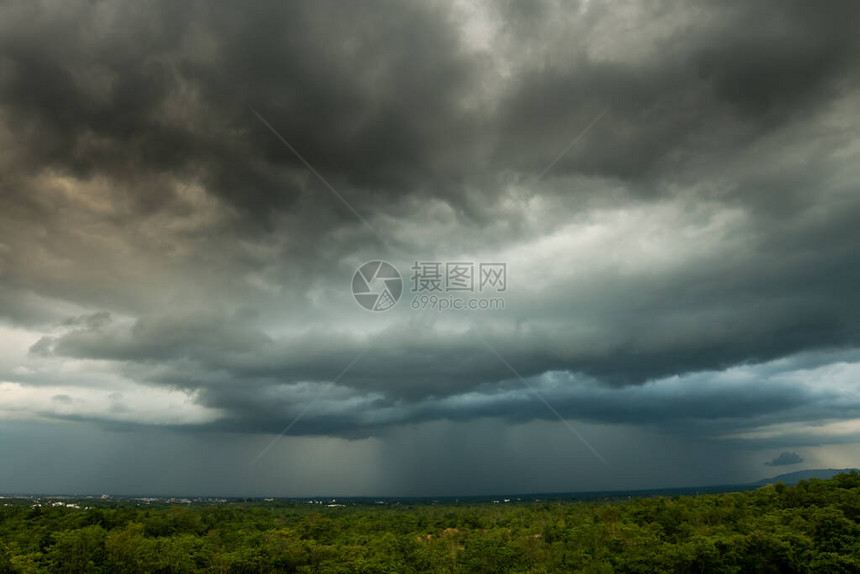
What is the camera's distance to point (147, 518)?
342 feet

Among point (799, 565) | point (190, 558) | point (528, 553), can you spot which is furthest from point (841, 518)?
point (190, 558)

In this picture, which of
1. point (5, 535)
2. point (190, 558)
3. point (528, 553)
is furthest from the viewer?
point (5, 535)

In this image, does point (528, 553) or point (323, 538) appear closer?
point (528, 553)

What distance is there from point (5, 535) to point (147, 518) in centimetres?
2753

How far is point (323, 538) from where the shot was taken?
3319 inches

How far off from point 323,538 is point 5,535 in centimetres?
4951

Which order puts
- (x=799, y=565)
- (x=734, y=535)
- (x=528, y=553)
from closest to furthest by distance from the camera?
(x=799, y=565) → (x=734, y=535) → (x=528, y=553)

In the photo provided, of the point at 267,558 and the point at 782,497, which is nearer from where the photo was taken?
the point at 267,558

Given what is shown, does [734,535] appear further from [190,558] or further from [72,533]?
[72,533]

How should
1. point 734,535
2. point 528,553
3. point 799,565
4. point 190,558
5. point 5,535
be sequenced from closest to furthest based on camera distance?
point 799,565 → point 734,535 → point 190,558 → point 528,553 → point 5,535

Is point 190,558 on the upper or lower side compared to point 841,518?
lower

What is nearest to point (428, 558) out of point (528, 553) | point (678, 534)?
point (528, 553)

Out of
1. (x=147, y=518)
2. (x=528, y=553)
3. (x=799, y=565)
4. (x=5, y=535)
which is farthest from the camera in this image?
(x=147, y=518)

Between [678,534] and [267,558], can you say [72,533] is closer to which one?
[267,558]
